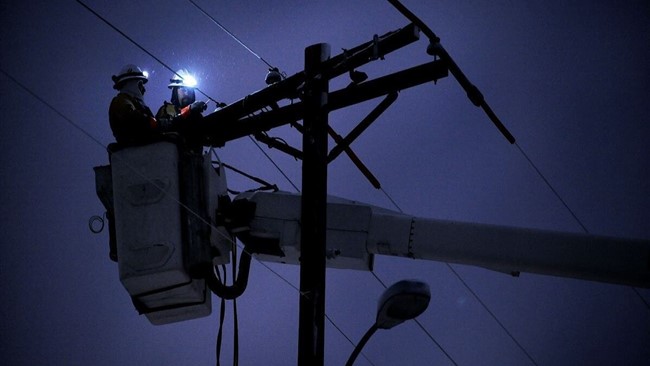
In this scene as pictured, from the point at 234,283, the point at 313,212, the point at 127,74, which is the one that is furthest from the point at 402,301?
the point at 127,74

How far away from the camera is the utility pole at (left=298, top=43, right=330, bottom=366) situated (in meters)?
4.85

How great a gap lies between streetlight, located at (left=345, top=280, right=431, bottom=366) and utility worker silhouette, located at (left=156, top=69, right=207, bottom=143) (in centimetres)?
293

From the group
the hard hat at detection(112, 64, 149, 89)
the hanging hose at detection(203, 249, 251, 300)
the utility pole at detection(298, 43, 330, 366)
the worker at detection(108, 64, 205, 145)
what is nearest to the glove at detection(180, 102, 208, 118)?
the worker at detection(108, 64, 205, 145)

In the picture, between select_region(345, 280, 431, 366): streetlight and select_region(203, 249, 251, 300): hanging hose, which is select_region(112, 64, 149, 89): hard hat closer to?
select_region(203, 249, 251, 300): hanging hose

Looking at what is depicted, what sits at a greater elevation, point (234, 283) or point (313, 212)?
point (313, 212)

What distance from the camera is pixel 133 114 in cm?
620

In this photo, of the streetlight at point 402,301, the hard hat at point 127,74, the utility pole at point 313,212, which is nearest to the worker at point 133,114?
the hard hat at point 127,74

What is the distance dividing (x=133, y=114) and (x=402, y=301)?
10.7 feet

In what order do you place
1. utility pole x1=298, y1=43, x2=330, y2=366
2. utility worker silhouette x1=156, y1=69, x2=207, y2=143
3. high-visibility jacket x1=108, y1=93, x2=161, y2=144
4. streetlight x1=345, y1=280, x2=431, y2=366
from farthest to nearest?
1. utility worker silhouette x1=156, y1=69, x2=207, y2=143
2. high-visibility jacket x1=108, y1=93, x2=161, y2=144
3. utility pole x1=298, y1=43, x2=330, y2=366
4. streetlight x1=345, y1=280, x2=431, y2=366

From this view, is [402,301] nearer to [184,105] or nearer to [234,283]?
[234,283]

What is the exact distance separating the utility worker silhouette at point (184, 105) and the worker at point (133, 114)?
0.03 m

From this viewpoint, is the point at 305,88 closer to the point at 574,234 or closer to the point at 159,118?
the point at 159,118

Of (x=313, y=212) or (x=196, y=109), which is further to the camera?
(x=196, y=109)

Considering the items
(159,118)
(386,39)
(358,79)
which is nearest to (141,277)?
(159,118)
